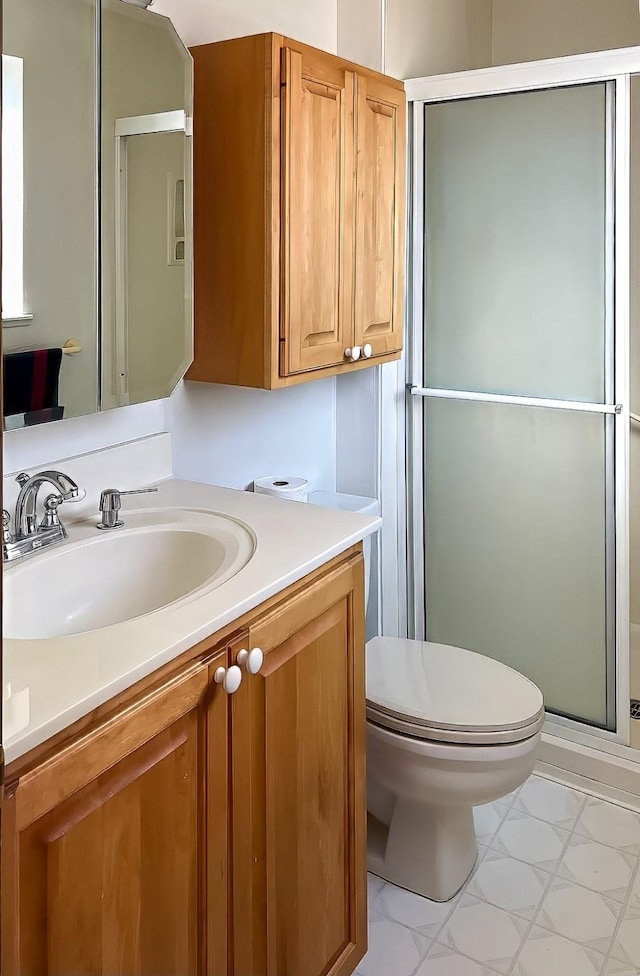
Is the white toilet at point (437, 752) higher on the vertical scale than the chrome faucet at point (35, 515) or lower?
lower

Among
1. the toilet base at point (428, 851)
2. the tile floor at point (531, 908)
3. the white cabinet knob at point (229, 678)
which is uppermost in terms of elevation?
the white cabinet knob at point (229, 678)

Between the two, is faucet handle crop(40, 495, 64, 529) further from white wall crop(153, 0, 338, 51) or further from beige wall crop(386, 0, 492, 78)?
beige wall crop(386, 0, 492, 78)

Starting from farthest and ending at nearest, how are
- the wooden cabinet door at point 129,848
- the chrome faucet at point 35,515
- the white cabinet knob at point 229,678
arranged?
the chrome faucet at point 35,515 → the white cabinet knob at point 229,678 → the wooden cabinet door at point 129,848

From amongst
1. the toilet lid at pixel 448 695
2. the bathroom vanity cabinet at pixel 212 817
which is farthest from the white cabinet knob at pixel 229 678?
the toilet lid at pixel 448 695

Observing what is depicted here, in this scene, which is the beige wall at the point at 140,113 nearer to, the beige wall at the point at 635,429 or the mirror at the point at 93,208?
the mirror at the point at 93,208

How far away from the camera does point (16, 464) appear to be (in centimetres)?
150

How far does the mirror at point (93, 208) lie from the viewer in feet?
4.43

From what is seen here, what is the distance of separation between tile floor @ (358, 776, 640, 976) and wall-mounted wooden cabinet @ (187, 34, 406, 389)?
3.71ft

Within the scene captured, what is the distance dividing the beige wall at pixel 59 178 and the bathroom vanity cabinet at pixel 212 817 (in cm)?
56

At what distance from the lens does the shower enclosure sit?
2154 millimetres

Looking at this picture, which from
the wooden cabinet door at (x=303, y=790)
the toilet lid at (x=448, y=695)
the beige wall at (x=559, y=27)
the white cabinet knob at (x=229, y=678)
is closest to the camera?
the white cabinet knob at (x=229, y=678)

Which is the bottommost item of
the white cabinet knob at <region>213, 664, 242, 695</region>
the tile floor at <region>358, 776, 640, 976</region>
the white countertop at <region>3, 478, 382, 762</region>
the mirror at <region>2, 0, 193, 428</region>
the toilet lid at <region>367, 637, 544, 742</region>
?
the tile floor at <region>358, 776, 640, 976</region>

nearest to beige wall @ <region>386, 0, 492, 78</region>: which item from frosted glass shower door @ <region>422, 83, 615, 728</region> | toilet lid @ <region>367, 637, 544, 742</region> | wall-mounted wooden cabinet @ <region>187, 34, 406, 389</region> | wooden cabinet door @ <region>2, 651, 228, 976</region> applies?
frosted glass shower door @ <region>422, 83, 615, 728</region>

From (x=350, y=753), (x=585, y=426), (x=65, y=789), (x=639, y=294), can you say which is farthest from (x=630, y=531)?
(x=65, y=789)
